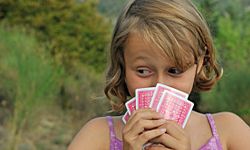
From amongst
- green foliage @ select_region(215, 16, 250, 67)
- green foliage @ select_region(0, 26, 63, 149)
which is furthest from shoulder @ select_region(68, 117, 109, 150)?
green foliage @ select_region(215, 16, 250, 67)

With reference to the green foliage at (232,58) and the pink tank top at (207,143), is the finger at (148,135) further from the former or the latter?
the green foliage at (232,58)

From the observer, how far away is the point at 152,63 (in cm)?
252

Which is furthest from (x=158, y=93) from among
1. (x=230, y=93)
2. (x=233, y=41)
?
(x=233, y=41)

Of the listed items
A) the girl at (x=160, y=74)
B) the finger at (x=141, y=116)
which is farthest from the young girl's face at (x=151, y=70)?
the finger at (x=141, y=116)

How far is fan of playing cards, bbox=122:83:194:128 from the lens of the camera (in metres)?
2.45

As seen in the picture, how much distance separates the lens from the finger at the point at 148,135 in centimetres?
236

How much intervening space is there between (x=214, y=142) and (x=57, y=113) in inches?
244

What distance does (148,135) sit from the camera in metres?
2.37

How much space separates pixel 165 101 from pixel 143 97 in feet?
0.25

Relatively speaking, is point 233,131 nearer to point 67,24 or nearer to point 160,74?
point 160,74

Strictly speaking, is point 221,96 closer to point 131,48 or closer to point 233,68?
point 233,68

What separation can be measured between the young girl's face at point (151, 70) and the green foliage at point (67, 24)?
7.89 metres

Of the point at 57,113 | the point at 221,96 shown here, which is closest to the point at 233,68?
the point at 221,96

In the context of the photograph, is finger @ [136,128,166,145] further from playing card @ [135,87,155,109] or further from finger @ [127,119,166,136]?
playing card @ [135,87,155,109]
